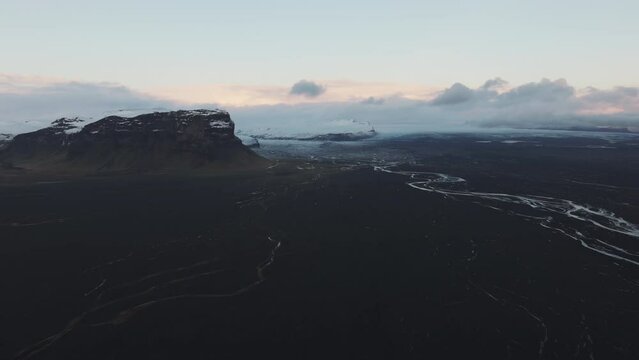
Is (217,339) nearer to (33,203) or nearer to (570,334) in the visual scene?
(570,334)

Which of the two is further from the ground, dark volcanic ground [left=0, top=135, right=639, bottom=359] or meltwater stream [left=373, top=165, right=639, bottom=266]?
dark volcanic ground [left=0, top=135, right=639, bottom=359]

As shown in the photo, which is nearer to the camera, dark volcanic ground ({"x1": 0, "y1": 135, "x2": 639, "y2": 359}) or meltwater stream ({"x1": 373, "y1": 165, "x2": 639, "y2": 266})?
dark volcanic ground ({"x1": 0, "y1": 135, "x2": 639, "y2": 359})

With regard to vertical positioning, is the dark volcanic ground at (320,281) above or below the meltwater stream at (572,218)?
above

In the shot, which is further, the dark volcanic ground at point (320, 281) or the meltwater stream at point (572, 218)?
the meltwater stream at point (572, 218)

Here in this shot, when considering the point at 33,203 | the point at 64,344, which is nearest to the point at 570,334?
the point at 64,344

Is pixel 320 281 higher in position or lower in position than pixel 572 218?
higher
